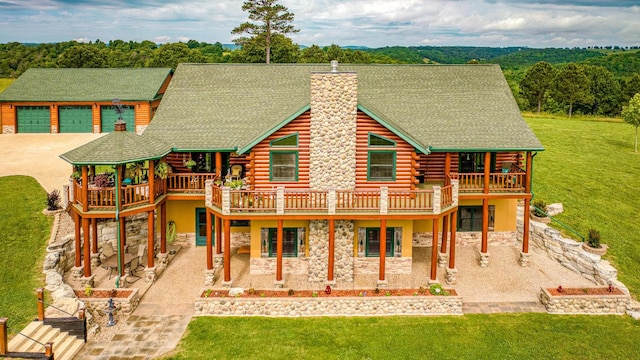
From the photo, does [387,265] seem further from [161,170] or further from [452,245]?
[161,170]

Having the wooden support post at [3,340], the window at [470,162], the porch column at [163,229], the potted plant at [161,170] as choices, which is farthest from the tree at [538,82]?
the wooden support post at [3,340]

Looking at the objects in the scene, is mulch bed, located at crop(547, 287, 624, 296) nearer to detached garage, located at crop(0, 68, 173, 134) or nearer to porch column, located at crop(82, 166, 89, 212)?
porch column, located at crop(82, 166, 89, 212)

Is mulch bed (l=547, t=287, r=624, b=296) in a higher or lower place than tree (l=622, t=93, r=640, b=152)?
lower

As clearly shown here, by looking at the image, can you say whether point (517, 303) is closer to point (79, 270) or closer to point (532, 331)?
point (532, 331)

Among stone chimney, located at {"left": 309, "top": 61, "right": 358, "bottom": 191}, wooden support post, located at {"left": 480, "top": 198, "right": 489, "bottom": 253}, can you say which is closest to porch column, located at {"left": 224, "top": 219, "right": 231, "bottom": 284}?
stone chimney, located at {"left": 309, "top": 61, "right": 358, "bottom": 191}

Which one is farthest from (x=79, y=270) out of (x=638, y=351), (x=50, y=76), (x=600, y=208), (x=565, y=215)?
(x=50, y=76)

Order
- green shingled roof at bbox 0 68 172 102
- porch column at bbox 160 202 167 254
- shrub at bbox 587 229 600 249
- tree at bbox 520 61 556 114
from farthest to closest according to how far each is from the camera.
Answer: tree at bbox 520 61 556 114, green shingled roof at bbox 0 68 172 102, shrub at bbox 587 229 600 249, porch column at bbox 160 202 167 254
